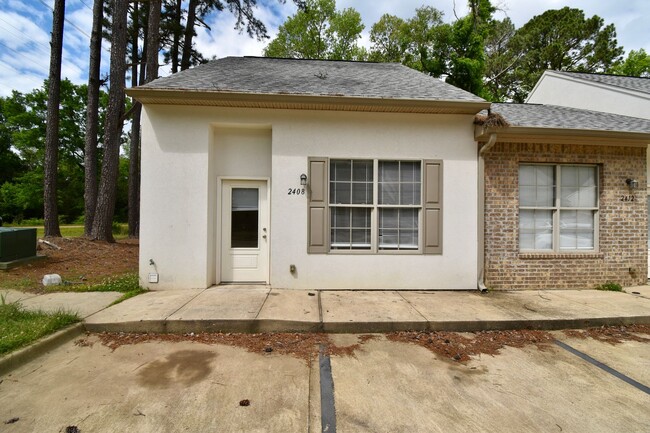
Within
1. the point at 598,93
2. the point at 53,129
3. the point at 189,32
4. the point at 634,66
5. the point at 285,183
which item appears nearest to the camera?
the point at 285,183

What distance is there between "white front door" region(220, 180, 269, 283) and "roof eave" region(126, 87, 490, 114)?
155 centimetres

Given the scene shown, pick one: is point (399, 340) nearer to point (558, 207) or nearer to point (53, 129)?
point (558, 207)

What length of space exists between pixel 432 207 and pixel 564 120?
146 inches

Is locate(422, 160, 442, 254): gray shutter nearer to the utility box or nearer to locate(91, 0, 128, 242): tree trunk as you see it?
the utility box

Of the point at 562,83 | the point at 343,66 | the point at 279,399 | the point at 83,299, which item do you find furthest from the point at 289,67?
the point at 562,83

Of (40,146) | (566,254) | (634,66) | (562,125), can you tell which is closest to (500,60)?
(634,66)

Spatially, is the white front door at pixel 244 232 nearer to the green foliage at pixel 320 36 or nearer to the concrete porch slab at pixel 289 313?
the concrete porch slab at pixel 289 313

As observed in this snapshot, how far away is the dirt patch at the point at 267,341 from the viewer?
3.45 meters

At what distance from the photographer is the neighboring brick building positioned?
562 cm

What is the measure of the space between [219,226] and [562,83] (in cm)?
1205

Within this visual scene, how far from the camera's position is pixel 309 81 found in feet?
19.9

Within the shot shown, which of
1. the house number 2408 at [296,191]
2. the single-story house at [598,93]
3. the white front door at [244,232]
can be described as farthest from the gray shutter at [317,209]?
the single-story house at [598,93]

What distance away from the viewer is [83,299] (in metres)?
4.75

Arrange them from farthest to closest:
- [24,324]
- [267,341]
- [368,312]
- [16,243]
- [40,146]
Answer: [40,146] → [16,243] → [368,312] → [267,341] → [24,324]
